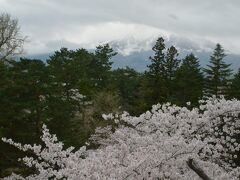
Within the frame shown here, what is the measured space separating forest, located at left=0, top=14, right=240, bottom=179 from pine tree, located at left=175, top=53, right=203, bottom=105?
0.09 m

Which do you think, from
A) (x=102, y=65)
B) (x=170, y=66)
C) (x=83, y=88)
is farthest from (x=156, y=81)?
(x=102, y=65)

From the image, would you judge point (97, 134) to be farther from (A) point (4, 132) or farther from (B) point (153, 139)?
(B) point (153, 139)

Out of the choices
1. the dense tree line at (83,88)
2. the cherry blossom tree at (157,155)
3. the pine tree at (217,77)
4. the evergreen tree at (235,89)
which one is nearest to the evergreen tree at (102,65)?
the dense tree line at (83,88)

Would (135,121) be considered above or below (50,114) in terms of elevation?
above

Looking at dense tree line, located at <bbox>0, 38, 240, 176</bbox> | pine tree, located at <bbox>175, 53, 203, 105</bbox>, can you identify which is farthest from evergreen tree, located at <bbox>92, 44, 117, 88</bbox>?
pine tree, located at <bbox>175, 53, 203, 105</bbox>

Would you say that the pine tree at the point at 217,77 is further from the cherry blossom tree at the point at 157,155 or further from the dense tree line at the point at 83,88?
the cherry blossom tree at the point at 157,155

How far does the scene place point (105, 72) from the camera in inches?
2152

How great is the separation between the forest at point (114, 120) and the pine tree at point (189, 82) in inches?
3.5

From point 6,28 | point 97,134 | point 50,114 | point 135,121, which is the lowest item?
point 97,134

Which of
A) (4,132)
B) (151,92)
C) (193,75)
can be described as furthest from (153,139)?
(193,75)

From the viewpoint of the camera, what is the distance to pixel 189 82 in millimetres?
41031

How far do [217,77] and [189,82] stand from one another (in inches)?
115

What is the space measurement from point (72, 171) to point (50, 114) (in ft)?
43.8

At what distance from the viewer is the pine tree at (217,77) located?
135 feet
